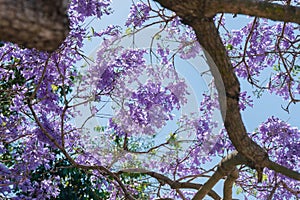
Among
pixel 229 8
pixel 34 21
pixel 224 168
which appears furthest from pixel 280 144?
pixel 34 21

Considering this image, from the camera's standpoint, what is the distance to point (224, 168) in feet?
9.64

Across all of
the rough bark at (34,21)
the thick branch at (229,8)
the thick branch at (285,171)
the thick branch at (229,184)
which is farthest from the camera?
the thick branch at (229,184)

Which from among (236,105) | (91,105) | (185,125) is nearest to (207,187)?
(236,105)

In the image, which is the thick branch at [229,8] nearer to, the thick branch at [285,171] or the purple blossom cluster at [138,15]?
the thick branch at [285,171]

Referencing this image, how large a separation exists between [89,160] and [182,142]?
77 cm

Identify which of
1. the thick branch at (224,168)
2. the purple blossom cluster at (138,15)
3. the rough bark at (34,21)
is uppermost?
the purple blossom cluster at (138,15)

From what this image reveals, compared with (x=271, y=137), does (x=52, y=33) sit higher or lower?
lower

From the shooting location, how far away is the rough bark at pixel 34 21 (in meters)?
1.09

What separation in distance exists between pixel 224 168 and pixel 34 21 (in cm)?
202

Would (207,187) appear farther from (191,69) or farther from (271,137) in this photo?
(271,137)

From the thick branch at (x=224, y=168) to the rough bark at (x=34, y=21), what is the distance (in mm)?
1814

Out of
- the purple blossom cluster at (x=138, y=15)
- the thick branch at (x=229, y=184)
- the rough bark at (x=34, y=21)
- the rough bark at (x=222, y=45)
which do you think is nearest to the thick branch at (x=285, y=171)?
the rough bark at (x=222, y=45)

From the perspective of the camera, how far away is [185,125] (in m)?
4.01

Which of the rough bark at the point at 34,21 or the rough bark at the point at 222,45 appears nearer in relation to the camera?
the rough bark at the point at 34,21
